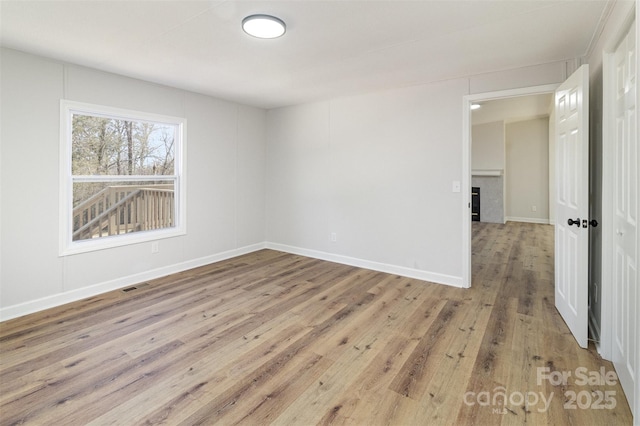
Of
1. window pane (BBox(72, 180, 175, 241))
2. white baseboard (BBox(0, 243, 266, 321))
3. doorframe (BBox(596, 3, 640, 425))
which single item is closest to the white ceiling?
doorframe (BBox(596, 3, 640, 425))

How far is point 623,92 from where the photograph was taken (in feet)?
6.23

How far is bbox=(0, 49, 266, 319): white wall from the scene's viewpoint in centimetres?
285

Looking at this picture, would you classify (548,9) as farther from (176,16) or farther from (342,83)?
(176,16)

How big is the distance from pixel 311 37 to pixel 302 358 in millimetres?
2445

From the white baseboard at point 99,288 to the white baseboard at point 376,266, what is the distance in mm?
934

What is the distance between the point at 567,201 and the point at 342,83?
8.48 feet

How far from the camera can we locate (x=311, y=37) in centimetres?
257

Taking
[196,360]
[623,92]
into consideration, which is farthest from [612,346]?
[196,360]

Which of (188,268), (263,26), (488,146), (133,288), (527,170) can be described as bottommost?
(133,288)

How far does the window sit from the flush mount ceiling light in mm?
2093

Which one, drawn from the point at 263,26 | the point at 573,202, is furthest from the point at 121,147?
the point at 573,202

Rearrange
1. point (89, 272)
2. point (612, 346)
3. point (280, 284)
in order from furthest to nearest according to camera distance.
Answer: point (280, 284) < point (89, 272) < point (612, 346)

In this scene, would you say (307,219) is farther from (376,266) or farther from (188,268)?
(188,268)

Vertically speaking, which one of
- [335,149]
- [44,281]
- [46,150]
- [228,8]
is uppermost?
[228,8]
